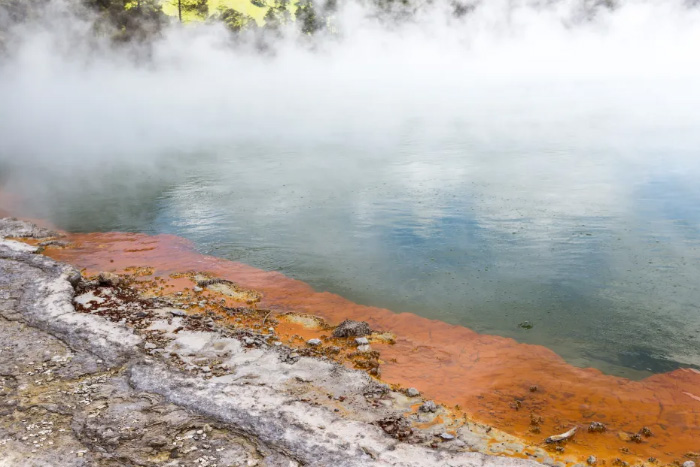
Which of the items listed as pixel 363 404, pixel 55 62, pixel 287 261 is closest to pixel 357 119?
pixel 287 261

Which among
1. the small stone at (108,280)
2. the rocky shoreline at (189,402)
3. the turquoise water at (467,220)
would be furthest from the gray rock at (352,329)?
the small stone at (108,280)

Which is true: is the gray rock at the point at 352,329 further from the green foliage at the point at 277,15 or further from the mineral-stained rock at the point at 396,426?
the green foliage at the point at 277,15

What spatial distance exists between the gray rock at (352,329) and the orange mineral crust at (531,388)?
58 centimetres

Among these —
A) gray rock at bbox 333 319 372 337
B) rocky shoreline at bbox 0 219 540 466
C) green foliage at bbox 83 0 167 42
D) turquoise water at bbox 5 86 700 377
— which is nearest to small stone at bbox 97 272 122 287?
rocky shoreline at bbox 0 219 540 466

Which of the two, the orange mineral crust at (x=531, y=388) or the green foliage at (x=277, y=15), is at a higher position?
the green foliage at (x=277, y=15)

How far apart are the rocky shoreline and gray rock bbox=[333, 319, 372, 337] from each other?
0.21 meters

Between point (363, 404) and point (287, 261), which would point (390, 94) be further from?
point (363, 404)

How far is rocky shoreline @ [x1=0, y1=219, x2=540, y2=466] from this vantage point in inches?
247

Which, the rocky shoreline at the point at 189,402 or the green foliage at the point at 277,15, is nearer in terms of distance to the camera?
the rocky shoreline at the point at 189,402

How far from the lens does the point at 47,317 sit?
9656 millimetres

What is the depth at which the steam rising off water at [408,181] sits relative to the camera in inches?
483

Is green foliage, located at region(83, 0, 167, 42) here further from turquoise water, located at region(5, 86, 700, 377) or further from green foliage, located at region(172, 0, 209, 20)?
turquoise water, located at region(5, 86, 700, 377)

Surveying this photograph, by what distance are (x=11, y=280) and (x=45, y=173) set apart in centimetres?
1945

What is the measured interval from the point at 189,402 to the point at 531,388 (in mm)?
5775
